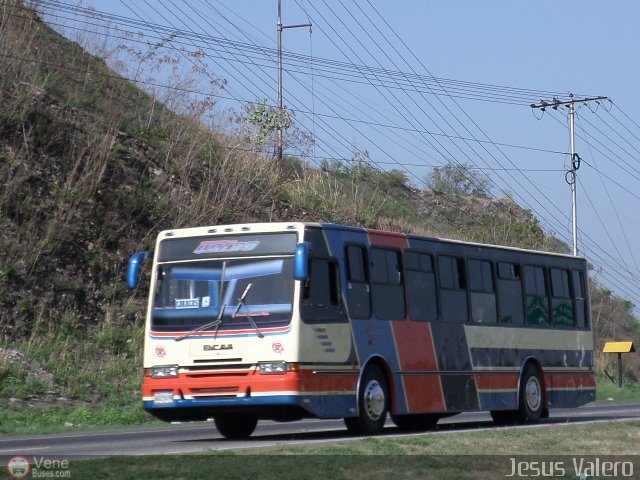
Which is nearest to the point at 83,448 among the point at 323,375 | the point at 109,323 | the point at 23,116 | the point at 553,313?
the point at 323,375

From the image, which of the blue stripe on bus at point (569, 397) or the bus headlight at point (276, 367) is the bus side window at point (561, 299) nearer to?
the blue stripe on bus at point (569, 397)

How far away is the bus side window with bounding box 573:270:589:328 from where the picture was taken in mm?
24938

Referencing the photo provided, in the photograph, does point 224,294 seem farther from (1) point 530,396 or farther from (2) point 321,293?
(1) point 530,396

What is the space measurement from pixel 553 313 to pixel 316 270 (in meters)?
7.98

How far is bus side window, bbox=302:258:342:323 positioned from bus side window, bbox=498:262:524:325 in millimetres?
5421

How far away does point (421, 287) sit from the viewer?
20.1m

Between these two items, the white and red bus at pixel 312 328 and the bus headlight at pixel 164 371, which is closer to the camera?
the white and red bus at pixel 312 328

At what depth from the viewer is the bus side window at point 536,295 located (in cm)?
2325

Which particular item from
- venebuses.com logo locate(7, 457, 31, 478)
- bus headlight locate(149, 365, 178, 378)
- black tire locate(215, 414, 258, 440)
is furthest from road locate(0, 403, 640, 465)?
bus headlight locate(149, 365, 178, 378)

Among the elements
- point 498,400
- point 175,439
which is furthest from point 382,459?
point 498,400

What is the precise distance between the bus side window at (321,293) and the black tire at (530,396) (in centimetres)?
602

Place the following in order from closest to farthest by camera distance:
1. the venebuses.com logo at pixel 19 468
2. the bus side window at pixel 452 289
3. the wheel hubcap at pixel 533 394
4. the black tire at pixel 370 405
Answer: the venebuses.com logo at pixel 19 468 < the black tire at pixel 370 405 < the bus side window at pixel 452 289 < the wheel hubcap at pixel 533 394

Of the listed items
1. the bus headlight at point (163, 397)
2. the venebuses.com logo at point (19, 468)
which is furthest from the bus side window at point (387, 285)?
the venebuses.com logo at point (19, 468)

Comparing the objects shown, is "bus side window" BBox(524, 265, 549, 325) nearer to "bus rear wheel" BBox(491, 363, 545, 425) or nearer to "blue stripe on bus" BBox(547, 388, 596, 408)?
"bus rear wheel" BBox(491, 363, 545, 425)
